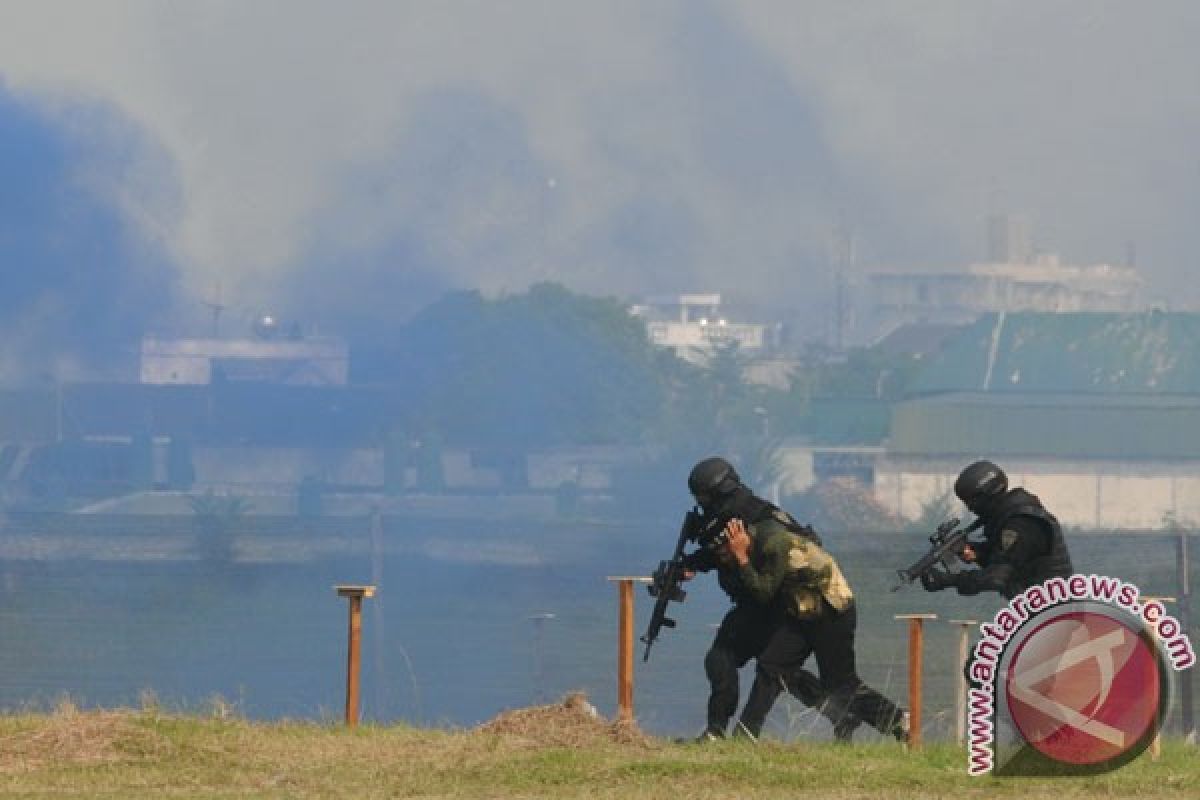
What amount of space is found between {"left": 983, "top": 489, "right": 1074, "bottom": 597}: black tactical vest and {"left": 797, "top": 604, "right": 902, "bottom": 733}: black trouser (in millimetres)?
1075

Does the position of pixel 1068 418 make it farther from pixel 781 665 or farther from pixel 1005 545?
pixel 1005 545

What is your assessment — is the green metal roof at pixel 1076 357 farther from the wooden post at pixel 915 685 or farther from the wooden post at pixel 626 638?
the wooden post at pixel 915 685

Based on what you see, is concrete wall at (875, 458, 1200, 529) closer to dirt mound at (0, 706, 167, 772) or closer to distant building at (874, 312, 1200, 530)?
distant building at (874, 312, 1200, 530)

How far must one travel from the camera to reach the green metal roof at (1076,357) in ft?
368

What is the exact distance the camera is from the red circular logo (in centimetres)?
1466

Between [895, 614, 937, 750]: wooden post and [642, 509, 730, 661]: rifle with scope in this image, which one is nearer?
[895, 614, 937, 750]: wooden post

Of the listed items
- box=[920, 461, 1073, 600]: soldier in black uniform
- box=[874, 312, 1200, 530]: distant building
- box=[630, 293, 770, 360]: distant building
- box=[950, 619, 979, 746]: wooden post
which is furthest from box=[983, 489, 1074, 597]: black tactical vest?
box=[630, 293, 770, 360]: distant building

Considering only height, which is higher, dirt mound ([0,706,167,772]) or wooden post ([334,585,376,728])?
wooden post ([334,585,376,728])

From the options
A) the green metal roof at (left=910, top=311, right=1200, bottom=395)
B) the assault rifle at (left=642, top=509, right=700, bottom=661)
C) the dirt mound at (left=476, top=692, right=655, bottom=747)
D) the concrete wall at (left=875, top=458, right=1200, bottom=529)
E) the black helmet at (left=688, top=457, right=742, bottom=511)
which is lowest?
the dirt mound at (left=476, top=692, right=655, bottom=747)

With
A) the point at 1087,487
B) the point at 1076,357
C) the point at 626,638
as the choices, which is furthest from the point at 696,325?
the point at 626,638

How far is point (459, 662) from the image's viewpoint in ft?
185

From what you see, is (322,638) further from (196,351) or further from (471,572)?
(196,351)

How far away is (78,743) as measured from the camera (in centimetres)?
1553

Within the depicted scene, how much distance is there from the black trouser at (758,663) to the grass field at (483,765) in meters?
0.85
